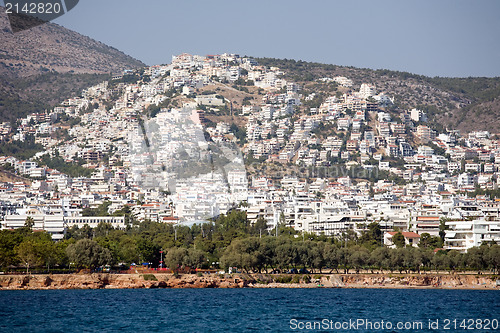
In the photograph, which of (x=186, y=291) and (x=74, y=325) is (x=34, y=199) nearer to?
(x=186, y=291)

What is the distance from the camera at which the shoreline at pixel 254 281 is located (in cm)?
6250

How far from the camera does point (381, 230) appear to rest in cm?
9175

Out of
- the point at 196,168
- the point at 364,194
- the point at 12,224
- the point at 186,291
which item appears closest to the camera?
the point at 186,291

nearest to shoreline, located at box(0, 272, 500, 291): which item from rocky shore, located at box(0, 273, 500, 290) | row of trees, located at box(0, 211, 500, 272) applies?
rocky shore, located at box(0, 273, 500, 290)

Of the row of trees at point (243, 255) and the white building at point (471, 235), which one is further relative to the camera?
the white building at point (471, 235)

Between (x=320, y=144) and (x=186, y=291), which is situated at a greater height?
(x=320, y=144)

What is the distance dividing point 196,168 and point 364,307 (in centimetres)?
11406

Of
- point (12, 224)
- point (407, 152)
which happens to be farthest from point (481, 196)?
point (12, 224)

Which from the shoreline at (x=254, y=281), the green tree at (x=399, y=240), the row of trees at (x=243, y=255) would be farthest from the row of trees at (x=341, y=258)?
the green tree at (x=399, y=240)

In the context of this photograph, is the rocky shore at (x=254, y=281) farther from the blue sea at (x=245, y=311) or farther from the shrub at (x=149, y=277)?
the blue sea at (x=245, y=311)

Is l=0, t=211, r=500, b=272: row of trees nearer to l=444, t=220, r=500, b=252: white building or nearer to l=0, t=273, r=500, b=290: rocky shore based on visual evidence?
l=0, t=273, r=500, b=290: rocky shore

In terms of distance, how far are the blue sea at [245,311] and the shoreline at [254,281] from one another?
72.4 inches

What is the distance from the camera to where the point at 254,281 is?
67.2 meters

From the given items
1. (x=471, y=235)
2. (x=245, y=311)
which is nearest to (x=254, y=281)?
(x=245, y=311)
